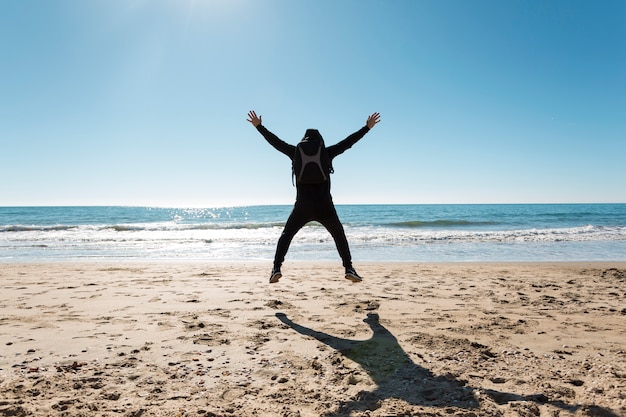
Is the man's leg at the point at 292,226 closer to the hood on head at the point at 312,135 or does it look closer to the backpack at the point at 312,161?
the backpack at the point at 312,161

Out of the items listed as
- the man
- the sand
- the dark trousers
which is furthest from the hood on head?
the sand

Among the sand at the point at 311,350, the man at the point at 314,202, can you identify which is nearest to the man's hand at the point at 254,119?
the man at the point at 314,202

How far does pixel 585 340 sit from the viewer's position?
3.84 m

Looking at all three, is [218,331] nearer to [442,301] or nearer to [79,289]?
[442,301]

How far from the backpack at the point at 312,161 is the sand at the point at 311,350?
1721 mm

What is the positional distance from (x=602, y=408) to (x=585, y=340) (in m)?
1.61

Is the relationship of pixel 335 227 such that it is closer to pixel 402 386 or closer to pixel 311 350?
pixel 311 350

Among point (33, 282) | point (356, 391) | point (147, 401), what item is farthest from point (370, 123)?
point (33, 282)

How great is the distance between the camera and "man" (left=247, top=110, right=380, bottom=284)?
517 centimetres

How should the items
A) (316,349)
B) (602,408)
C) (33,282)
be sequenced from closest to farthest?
(602,408) < (316,349) < (33,282)

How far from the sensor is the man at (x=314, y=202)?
517 cm

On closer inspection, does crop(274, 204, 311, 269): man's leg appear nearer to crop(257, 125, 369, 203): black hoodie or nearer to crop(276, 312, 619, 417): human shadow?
crop(257, 125, 369, 203): black hoodie

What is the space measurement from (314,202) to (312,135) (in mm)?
897

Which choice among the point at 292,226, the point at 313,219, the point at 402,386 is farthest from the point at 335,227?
the point at 402,386
